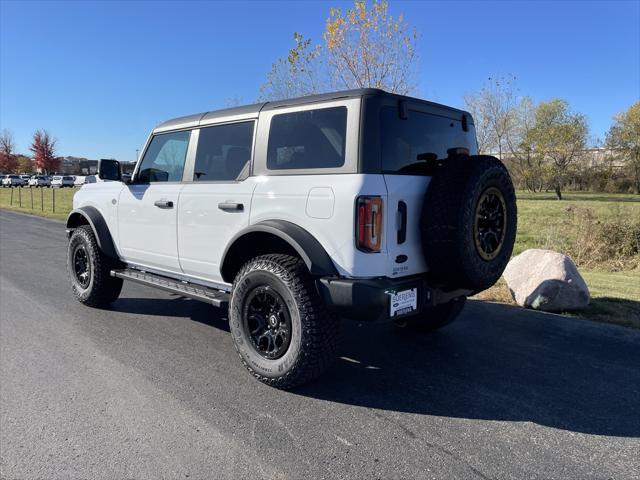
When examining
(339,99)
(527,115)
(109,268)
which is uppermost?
(527,115)

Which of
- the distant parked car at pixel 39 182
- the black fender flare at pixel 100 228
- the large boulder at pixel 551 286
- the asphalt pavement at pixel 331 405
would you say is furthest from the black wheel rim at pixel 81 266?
the distant parked car at pixel 39 182

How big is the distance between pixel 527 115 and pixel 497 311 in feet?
145

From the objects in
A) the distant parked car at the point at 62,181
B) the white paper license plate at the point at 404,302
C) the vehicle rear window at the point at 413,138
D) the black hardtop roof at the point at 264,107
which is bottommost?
the white paper license plate at the point at 404,302

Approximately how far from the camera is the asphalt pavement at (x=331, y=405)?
103 inches

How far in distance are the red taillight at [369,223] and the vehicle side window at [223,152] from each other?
1.29 meters

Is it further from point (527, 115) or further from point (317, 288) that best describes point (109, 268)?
point (527, 115)

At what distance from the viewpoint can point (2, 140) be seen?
303 feet

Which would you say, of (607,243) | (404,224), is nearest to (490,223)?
(404,224)

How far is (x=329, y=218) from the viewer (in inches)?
127

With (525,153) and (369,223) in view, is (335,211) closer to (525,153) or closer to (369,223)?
(369,223)

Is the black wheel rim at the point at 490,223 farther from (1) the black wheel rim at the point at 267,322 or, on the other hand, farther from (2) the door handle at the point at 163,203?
(2) the door handle at the point at 163,203

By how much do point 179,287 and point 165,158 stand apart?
4.53ft

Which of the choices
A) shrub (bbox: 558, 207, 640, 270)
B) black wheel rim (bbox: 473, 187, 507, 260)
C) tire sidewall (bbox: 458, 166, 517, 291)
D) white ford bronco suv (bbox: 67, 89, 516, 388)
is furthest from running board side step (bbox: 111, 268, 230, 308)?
shrub (bbox: 558, 207, 640, 270)

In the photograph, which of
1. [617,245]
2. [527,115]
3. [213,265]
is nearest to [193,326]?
[213,265]
